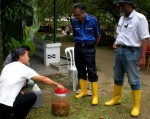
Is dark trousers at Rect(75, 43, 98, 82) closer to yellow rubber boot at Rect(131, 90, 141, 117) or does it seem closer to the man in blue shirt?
the man in blue shirt

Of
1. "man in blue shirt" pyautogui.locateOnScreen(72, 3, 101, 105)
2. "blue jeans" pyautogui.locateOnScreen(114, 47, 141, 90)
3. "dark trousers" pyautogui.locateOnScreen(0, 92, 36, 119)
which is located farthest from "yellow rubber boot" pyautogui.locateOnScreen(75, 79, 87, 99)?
"dark trousers" pyautogui.locateOnScreen(0, 92, 36, 119)

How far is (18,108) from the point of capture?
4.35 metres

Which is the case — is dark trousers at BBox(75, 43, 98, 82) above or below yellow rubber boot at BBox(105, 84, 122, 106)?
above

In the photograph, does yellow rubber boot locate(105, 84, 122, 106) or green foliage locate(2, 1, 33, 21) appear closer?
yellow rubber boot locate(105, 84, 122, 106)

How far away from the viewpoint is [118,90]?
561 centimetres

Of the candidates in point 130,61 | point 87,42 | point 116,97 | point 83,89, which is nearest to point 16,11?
point 87,42

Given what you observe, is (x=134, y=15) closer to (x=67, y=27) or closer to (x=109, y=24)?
(x=109, y=24)

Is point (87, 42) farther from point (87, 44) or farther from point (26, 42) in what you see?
point (26, 42)

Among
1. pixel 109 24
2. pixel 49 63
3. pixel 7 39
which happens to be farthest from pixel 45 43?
pixel 109 24

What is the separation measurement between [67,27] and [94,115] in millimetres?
16136

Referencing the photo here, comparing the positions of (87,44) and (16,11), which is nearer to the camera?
(87,44)

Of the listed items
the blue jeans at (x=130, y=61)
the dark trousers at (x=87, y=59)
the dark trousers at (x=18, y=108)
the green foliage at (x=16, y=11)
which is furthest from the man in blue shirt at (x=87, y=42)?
the green foliage at (x=16, y=11)

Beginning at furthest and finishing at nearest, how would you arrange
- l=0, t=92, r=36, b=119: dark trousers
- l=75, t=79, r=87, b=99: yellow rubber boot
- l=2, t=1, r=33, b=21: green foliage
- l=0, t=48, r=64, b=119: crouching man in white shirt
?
l=2, t=1, r=33, b=21: green foliage, l=75, t=79, r=87, b=99: yellow rubber boot, l=0, t=92, r=36, b=119: dark trousers, l=0, t=48, r=64, b=119: crouching man in white shirt

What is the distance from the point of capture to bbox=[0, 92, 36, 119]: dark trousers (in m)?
4.22
